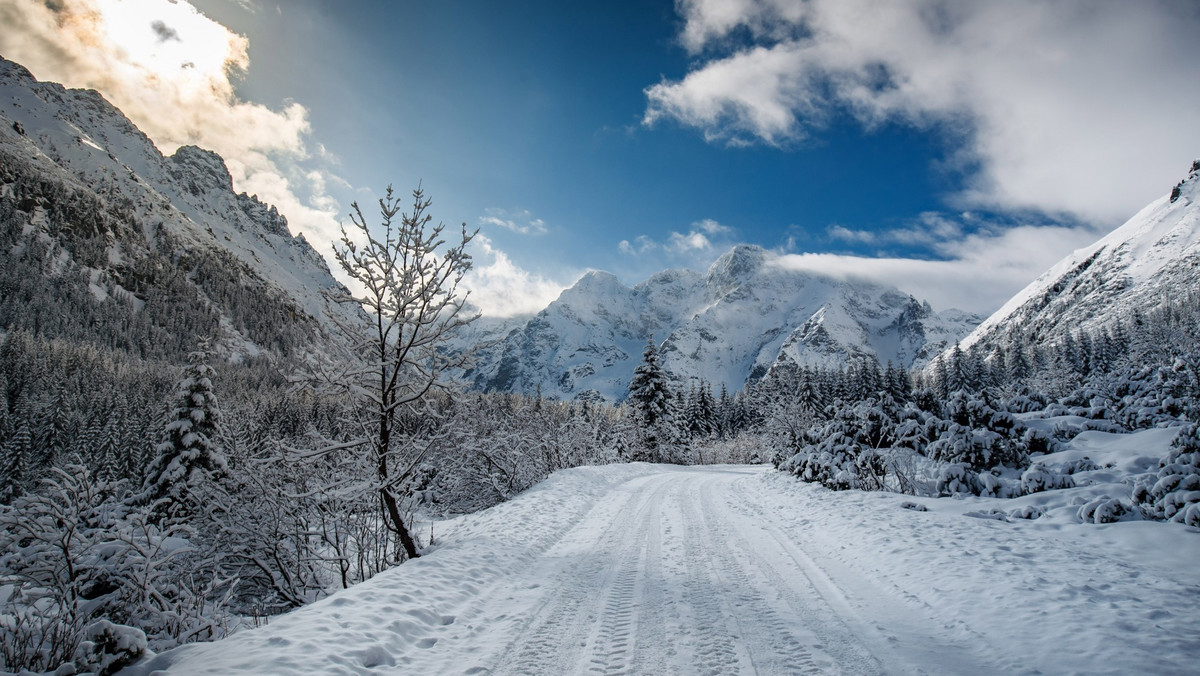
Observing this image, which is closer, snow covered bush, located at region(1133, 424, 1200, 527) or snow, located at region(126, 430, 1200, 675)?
snow, located at region(126, 430, 1200, 675)

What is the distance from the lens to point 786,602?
554cm

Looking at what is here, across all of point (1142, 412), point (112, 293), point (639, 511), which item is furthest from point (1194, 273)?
point (112, 293)

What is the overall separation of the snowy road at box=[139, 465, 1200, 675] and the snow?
25 mm

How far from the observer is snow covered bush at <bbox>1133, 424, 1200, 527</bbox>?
21.4ft

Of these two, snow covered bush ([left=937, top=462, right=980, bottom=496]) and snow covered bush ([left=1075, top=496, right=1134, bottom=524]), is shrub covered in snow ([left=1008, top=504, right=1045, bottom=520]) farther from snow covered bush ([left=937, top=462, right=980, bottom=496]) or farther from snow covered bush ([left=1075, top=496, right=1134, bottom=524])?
snow covered bush ([left=937, top=462, right=980, bottom=496])

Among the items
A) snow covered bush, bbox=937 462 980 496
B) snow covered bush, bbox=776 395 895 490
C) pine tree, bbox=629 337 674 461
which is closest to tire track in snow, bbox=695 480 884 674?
snow covered bush, bbox=937 462 980 496

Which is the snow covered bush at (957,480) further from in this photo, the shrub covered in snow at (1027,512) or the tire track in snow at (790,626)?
the tire track in snow at (790,626)

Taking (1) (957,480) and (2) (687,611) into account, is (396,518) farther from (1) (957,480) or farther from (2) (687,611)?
(1) (957,480)

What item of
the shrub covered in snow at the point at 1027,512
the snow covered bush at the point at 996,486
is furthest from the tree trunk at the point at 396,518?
the snow covered bush at the point at 996,486

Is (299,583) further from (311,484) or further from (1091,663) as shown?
(1091,663)

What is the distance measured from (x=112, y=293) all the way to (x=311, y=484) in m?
219

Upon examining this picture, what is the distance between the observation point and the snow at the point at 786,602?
13.2ft

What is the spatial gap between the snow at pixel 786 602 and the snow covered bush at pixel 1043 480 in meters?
0.21

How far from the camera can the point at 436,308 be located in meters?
7.72
